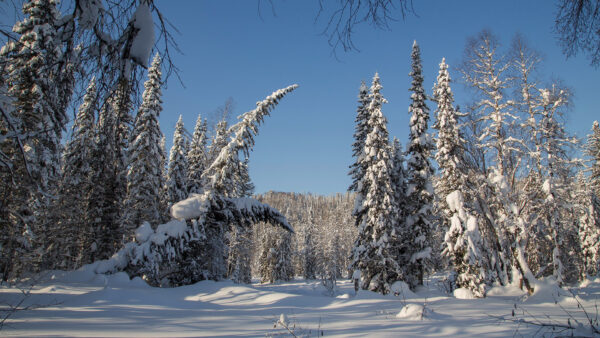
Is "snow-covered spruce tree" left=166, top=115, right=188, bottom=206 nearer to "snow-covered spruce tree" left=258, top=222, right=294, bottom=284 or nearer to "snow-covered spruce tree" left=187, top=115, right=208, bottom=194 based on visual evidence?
"snow-covered spruce tree" left=187, top=115, right=208, bottom=194

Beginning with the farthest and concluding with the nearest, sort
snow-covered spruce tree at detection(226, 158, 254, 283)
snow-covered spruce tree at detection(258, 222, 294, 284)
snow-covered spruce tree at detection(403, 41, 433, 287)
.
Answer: snow-covered spruce tree at detection(258, 222, 294, 284)
snow-covered spruce tree at detection(226, 158, 254, 283)
snow-covered spruce tree at detection(403, 41, 433, 287)

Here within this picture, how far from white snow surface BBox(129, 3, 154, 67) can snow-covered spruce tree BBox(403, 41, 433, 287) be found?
65.4ft

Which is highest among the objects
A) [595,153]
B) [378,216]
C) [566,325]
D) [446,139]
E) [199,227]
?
[595,153]

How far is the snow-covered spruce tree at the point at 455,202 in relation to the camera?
16531 millimetres

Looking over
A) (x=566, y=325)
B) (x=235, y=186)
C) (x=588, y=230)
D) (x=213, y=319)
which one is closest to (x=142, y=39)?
(x=213, y=319)

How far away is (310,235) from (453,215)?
43715mm

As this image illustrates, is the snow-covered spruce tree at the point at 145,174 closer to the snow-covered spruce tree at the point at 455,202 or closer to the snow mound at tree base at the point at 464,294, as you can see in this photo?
the snow-covered spruce tree at the point at 455,202

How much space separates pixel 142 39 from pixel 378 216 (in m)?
18.4

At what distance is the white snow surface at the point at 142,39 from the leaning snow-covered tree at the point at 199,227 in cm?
1032

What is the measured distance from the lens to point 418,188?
2061cm

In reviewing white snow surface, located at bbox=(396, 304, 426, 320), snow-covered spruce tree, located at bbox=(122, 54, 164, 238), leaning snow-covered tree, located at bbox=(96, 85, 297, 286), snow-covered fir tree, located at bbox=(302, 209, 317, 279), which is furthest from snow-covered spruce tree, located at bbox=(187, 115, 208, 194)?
snow-covered fir tree, located at bbox=(302, 209, 317, 279)

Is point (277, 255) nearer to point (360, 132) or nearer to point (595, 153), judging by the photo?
point (360, 132)

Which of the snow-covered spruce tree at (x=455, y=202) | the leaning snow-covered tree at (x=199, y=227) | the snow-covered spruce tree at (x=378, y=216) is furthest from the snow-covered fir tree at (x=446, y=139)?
the leaning snow-covered tree at (x=199, y=227)

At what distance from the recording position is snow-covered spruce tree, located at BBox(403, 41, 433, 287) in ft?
65.8
